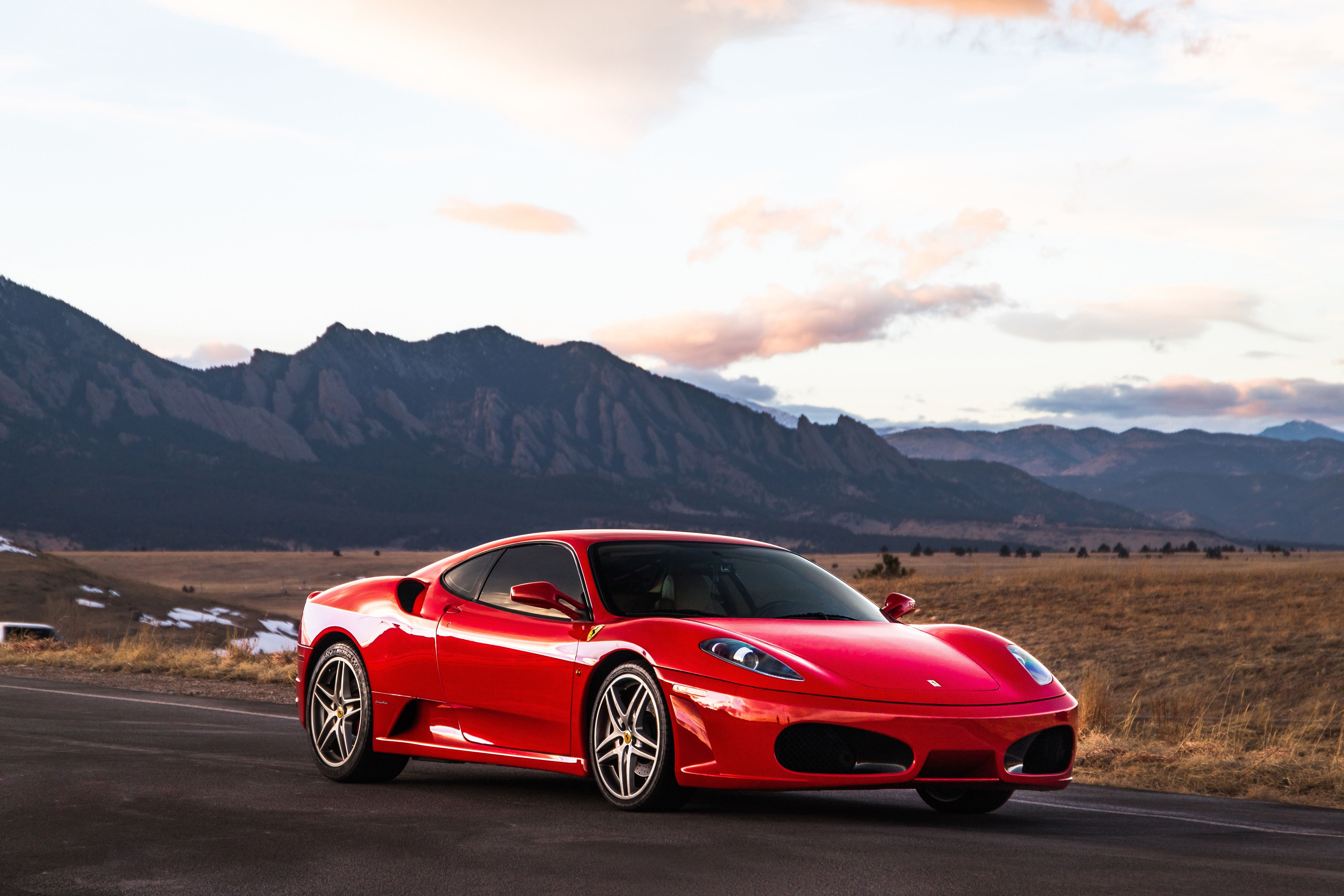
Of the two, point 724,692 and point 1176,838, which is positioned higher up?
point 724,692

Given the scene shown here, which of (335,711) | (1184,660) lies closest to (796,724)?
(335,711)

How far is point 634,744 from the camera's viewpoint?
7242 millimetres

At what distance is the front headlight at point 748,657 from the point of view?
695 cm

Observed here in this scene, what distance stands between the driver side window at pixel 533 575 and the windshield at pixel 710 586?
0.16 meters

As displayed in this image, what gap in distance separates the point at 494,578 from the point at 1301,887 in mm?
4520

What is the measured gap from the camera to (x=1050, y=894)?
546 centimetres

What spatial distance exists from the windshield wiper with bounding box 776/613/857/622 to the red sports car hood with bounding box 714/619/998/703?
9 centimetres

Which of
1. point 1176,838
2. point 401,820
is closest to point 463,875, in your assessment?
point 401,820

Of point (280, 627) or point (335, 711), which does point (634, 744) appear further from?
point (280, 627)

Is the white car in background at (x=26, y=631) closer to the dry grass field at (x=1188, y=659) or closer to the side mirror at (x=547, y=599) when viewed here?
the dry grass field at (x=1188, y=659)

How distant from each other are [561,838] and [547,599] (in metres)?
1.33

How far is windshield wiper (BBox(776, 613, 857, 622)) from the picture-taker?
786cm

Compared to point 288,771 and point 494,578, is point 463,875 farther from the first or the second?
point 288,771

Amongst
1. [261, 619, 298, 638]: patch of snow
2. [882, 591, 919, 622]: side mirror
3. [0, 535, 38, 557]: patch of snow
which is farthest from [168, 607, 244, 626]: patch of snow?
[882, 591, 919, 622]: side mirror
